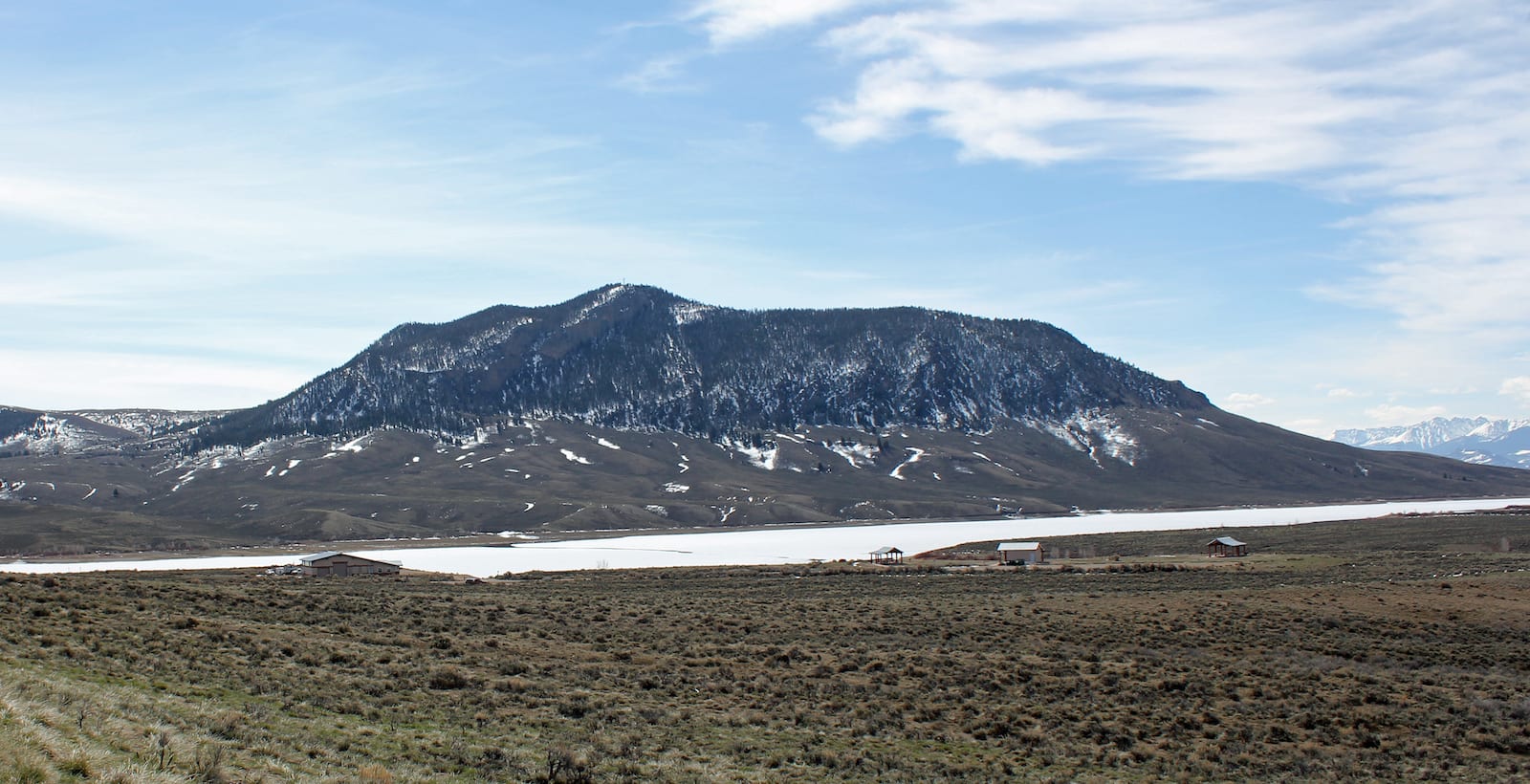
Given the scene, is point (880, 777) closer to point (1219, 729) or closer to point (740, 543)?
point (1219, 729)

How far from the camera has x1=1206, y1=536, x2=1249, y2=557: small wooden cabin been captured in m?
83.5

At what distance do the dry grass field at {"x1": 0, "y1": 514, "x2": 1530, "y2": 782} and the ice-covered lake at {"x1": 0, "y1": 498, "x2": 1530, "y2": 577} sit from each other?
4870 cm

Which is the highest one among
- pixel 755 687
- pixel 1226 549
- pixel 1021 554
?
pixel 755 687

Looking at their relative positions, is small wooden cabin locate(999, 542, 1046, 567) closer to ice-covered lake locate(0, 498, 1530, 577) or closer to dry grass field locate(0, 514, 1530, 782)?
ice-covered lake locate(0, 498, 1530, 577)

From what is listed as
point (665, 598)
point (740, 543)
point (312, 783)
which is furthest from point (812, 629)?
point (740, 543)

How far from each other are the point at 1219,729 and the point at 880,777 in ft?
29.4

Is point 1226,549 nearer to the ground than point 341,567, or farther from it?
farther from it

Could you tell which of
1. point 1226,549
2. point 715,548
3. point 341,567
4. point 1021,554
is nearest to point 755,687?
point 341,567

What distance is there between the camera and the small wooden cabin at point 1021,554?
83.9 meters

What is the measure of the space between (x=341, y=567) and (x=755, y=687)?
6162 cm

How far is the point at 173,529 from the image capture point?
150000 millimetres

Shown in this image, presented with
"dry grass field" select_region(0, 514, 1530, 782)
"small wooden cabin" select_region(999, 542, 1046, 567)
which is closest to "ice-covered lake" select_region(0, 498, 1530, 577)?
"small wooden cabin" select_region(999, 542, 1046, 567)

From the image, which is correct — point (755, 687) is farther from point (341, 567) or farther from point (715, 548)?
point (715, 548)

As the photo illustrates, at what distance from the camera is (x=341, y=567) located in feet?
260
